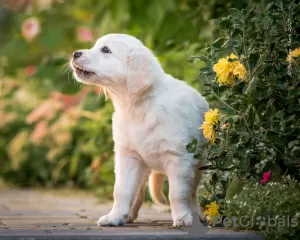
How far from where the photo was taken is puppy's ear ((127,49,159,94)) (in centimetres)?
484

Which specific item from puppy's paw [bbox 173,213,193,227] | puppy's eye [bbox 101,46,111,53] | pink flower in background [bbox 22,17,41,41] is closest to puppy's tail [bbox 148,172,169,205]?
puppy's paw [bbox 173,213,193,227]

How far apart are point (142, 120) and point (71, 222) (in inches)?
35.1

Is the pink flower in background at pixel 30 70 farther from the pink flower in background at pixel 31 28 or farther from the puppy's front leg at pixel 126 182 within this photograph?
the puppy's front leg at pixel 126 182

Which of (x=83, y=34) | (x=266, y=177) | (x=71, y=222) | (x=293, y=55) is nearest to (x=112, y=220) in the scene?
(x=71, y=222)

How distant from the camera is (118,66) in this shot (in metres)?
4.93

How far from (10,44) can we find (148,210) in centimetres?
290

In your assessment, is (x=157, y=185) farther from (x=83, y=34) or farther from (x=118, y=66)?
(x=83, y=34)

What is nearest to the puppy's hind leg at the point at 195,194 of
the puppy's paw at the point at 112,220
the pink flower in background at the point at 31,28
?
the puppy's paw at the point at 112,220

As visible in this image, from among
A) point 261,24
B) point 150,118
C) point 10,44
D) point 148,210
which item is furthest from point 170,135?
point 10,44

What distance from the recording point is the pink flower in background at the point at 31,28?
8.55m

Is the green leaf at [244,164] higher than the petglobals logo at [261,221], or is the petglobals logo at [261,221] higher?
the green leaf at [244,164]

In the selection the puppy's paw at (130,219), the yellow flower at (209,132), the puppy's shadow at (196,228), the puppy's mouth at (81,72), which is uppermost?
the puppy's mouth at (81,72)

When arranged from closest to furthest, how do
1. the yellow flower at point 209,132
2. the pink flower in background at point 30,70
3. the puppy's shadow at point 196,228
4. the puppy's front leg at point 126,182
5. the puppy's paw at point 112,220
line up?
1. the puppy's shadow at point 196,228
2. the yellow flower at point 209,132
3. the puppy's paw at point 112,220
4. the puppy's front leg at point 126,182
5. the pink flower in background at point 30,70

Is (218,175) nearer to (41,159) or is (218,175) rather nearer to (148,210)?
(148,210)
